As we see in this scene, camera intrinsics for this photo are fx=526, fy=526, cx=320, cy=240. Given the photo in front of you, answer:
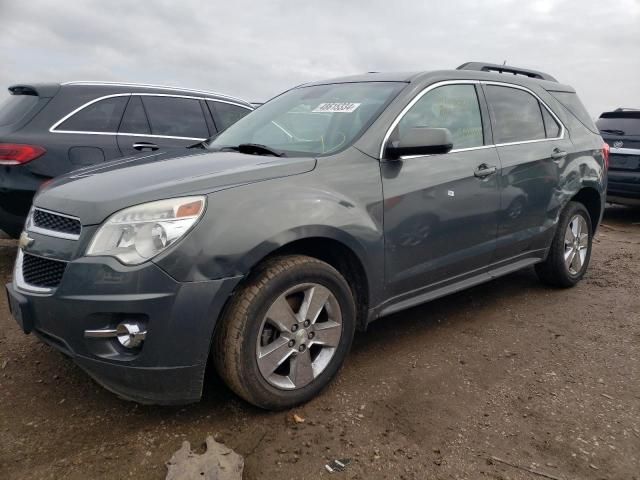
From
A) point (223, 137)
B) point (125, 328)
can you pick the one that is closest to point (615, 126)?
point (223, 137)

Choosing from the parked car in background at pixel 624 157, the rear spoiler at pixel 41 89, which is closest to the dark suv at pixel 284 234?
the rear spoiler at pixel 41 89

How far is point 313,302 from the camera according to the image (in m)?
2.54

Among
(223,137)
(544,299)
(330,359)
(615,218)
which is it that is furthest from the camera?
(615,218)

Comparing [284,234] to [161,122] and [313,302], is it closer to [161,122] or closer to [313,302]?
[313,302]

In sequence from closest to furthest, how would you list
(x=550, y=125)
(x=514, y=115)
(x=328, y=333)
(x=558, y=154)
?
(x=328, y=333) < (x=514, y=115) < (x=558, y=154) < (x=550, y=125)

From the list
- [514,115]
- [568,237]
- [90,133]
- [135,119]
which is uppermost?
[514,115]

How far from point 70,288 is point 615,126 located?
26.4ft

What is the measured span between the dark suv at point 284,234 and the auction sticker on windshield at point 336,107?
14 mm

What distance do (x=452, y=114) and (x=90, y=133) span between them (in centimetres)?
318

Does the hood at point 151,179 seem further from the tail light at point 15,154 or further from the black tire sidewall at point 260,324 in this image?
the tail light at point 15,154

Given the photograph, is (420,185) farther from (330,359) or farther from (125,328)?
(125,328)

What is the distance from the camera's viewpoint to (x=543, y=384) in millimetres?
2857

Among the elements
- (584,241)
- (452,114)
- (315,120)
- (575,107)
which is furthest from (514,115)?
(315,120)

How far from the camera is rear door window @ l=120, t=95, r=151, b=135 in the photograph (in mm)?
4970
